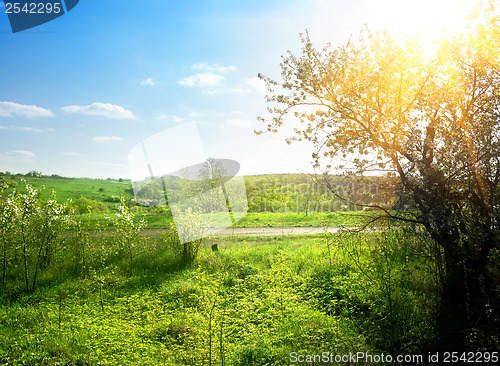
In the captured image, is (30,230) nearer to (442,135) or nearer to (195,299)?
(195,299)

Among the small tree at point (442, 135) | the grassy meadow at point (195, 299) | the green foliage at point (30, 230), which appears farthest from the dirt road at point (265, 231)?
the small tree at point (442, 135)

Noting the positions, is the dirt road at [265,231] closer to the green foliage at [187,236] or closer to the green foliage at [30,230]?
the green foliage at [187,236]

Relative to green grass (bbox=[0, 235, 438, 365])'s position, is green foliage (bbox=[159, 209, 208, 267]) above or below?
above

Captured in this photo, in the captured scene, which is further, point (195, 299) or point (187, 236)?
point (187, 236)

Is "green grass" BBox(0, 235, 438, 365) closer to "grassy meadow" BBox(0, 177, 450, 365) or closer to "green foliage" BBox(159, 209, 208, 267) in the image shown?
"grassy meadow" BBox(0, 177, 450, 365)

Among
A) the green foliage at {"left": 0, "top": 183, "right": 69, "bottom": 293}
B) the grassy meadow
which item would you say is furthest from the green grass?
the green foliage at {"left": 0, "top": 183, "right": 69, "bottom": 293}

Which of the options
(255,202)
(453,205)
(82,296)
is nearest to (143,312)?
(82,296)

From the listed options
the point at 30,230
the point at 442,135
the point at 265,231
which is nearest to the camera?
the point at 442,135

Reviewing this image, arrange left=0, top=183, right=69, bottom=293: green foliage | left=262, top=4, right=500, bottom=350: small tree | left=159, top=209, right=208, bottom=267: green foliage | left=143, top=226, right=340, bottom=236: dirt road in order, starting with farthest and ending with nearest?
left=143, top=226, right=340, bottom=236: dirt road, left=159, top=209, right=208, bottom=267: green foliage, left=0, top=183, right=69, bottom=293: green foliage, left=262, top=4, right=500, bottom=350: small tree

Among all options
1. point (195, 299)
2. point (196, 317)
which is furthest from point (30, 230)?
point (196, 317)

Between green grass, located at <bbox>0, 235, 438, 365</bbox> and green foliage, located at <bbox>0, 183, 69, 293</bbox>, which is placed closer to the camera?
green grass, located at <bbox>0, 235, 438, 365</bbox>

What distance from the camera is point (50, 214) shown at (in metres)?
9.07

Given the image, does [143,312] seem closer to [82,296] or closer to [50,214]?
[82,296]

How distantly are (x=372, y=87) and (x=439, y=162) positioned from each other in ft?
5.72
